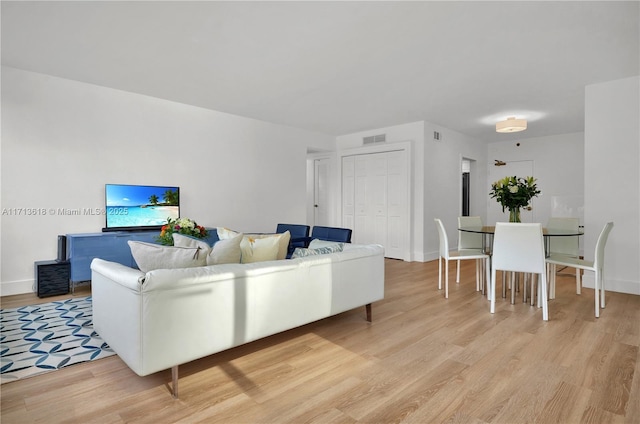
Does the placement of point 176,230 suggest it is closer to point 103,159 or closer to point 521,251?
point 103,159

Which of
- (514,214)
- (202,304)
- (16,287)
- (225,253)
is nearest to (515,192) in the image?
(514,214)

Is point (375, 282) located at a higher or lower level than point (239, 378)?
higher

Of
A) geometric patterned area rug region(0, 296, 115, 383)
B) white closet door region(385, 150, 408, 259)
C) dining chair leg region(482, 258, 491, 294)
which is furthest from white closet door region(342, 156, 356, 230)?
geometric patterned area rug region(0, 296, 115, 383)

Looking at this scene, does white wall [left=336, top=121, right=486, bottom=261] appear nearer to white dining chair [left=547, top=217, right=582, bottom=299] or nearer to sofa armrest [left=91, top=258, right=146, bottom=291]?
white dining chair [left=547, top=217, right=582, bottom=299]

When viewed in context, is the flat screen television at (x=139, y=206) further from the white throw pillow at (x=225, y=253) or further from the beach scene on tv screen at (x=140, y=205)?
the white throw pillow at (x=225, y=253)

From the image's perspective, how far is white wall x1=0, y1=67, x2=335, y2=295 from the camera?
156 inches

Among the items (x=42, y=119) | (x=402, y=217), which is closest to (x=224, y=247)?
(x=42, y=119)

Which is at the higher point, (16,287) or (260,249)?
(260,249)

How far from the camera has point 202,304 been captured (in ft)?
6.41

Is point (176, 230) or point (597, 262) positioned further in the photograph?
point (176, 230)

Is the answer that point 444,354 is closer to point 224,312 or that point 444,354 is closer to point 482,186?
point 224,312

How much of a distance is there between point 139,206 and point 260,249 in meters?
2.96

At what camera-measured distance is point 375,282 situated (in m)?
3.09

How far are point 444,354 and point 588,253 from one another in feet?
10.7
